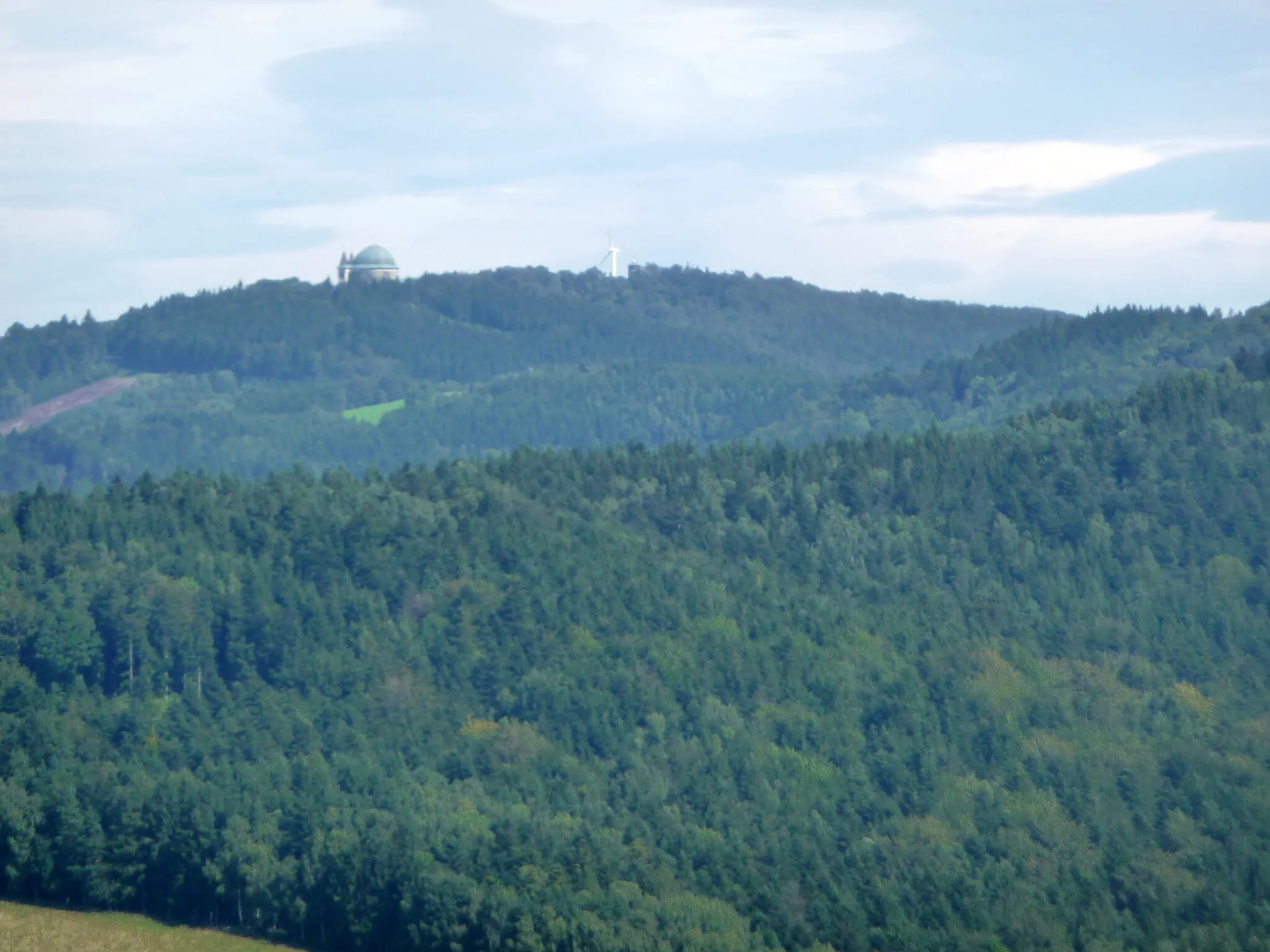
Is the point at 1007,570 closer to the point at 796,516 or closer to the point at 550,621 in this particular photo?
the point at 796,516

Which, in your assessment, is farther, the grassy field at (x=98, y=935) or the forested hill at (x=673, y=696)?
the forested hill at (x=673, y=696)

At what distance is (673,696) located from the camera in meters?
114

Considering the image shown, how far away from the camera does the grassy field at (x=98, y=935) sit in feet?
245

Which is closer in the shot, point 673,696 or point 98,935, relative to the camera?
point 98,935

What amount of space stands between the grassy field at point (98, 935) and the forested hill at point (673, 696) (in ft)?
7.34

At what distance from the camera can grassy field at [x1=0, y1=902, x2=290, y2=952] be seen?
7475 cm

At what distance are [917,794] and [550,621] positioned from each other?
24.5 metres

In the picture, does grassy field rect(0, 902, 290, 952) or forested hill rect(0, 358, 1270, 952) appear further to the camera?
forested hill rect(0, 358, 1270, 952)

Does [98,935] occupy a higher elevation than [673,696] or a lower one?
lower

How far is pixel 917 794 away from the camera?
10675cm

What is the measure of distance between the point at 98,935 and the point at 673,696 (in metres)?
42.8

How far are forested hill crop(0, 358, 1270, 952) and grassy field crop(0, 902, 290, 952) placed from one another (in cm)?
224

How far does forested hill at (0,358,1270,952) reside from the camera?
3327 inches

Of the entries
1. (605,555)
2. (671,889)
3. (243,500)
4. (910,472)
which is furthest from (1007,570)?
(671,889)
